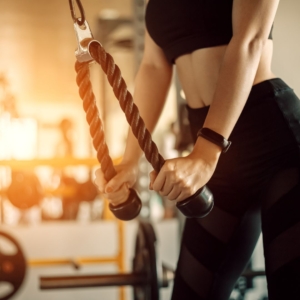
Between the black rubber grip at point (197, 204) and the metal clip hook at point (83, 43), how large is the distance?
27 centimetres

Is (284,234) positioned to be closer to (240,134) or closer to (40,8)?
(240,134)

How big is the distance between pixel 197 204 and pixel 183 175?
0.07 metres

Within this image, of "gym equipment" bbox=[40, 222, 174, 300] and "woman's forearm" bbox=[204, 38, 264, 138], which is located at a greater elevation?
"woman's forearm" bbox=[204, 38, 264, 138]

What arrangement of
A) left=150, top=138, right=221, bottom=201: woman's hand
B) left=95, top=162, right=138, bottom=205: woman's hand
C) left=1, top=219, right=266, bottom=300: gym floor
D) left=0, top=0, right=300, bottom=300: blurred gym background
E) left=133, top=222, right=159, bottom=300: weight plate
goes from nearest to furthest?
left=150, top=138, right=221, bottom=201: woman's hand < left=95, top=162, right=138, bottom=205: woman's hand < left=133, top=222, right=159, bottom=300: weight plate < left=0, top=0, right=300, bottom=300: blurred gym background < left=1, top=219, right=266, bottom=300: gym floor

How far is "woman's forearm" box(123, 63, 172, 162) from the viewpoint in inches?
39.0

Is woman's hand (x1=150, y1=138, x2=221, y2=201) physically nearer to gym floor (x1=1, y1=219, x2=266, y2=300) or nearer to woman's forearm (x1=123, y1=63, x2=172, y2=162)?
woman's forearm (x1=123, y1=63, x2=172, y2=162)

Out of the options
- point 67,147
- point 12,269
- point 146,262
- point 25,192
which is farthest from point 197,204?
point 67,147

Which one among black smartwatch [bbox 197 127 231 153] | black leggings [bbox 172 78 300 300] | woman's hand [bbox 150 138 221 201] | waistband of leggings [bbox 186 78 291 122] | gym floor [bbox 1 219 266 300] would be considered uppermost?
waistband of leggings [bbox 186 78 291 122]

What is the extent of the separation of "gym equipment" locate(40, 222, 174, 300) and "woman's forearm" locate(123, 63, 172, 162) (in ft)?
→ 2.16

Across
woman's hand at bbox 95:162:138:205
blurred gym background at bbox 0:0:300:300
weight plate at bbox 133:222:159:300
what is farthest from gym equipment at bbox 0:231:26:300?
woman's hand at bbox 95:162:138:205

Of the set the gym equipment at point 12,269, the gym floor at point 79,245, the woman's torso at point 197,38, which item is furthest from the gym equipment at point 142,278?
the gym floor at point 79,245

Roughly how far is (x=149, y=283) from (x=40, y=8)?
3.23 m

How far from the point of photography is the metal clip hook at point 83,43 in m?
0.65

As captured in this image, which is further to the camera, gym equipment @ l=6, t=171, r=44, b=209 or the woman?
gym equipment @ l=6, t=171, r=44, b=209
